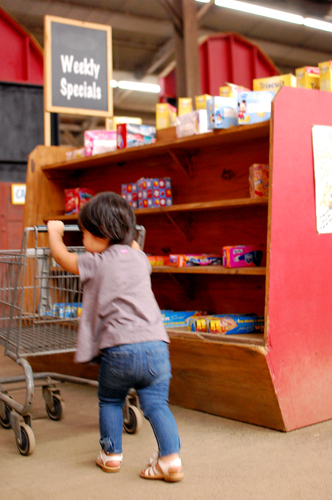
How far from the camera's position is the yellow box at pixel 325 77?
287cm

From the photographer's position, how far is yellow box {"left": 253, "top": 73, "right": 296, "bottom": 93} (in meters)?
3.01

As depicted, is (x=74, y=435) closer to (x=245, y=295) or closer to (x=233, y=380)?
(x=233, y=380)

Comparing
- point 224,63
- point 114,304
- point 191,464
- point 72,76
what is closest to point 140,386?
point 114,304

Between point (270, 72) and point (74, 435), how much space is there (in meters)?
7.73

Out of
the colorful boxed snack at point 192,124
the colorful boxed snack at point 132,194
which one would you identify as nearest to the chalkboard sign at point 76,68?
the colorful boxed snack at point 132,194

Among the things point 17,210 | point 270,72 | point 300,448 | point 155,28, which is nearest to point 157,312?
point 300,448

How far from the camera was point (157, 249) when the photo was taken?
3.89m

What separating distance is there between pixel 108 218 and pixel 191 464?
1068 millimetres

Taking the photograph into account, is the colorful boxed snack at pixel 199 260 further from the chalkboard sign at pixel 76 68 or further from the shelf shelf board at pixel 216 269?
the chalkboard sign at pixel 76 68

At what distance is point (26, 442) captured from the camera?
238 cm

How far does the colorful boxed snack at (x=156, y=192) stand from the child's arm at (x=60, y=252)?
126 cm

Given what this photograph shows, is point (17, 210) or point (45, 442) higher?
point (17, 210)

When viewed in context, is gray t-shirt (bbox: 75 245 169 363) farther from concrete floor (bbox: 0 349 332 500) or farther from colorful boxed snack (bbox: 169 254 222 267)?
colorful boxed snack (bbox: 169 254 222 267)

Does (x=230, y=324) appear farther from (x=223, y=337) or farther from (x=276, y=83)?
(x=276, y=83)
